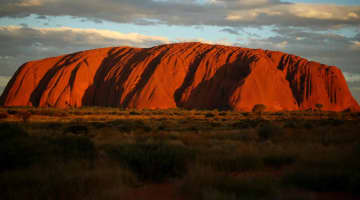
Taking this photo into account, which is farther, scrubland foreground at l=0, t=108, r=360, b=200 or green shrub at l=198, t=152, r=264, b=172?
green shrub at l=198, t=152, r=264, b=172

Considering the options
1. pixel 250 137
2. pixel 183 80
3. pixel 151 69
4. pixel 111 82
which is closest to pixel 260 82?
pixel 183 80

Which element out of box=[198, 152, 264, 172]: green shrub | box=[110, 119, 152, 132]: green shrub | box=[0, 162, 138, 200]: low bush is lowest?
box=[110, 119, 152, 132]: green shrub

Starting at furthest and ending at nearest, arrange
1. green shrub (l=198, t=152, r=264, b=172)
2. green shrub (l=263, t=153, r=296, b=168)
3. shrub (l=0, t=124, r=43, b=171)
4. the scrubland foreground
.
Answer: green shrub (l=263, t=153, r=296, b=168) < shrub (l=0, t=124, r=43, b=171) < green shrub (l=198, t=152, r=264, b=172) < the scrubland foreground

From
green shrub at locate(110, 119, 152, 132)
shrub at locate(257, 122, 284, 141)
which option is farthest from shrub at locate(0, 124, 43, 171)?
green shrub at locate(110, 119, 152, 132)

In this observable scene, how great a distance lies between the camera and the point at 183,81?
5516 centimetres

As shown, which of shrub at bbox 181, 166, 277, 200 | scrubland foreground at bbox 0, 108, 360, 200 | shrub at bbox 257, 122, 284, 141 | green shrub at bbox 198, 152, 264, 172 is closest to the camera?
shrub at bbox 181, 166, 277, 200

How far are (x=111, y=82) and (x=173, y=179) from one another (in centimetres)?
5503

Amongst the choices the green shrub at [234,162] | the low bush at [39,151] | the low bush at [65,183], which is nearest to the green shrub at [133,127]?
the low bush at [39,151]

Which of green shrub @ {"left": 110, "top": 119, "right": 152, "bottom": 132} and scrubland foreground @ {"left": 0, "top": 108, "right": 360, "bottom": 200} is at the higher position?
scrubland foreground @ {"left": 0, "top": 108, "right": 360, "bottom": 200}

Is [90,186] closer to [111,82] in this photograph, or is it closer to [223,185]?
[223,185]

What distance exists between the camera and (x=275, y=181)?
507 cm

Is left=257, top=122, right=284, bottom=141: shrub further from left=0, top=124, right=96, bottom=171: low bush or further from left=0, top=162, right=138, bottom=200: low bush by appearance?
left=0, top=162, right=138, bottom=200: low bush

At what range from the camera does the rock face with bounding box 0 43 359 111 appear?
5103 cm

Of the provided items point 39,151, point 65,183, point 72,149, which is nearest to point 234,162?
point 65,183
